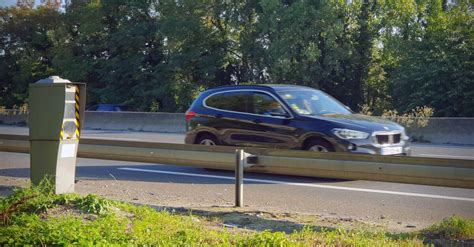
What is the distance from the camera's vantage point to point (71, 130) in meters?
7.58

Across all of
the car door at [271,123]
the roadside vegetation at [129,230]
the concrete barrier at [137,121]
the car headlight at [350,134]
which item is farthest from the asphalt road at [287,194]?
the concrete barrier at [137,121]

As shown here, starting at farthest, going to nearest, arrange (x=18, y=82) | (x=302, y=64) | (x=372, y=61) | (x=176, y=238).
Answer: (x=18, y=82), (x=372, y=61), (x=302, y=64), (x=176, y=238)

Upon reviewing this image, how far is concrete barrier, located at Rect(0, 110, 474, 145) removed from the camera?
1881 cm

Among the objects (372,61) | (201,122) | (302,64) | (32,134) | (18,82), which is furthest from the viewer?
(18,82)

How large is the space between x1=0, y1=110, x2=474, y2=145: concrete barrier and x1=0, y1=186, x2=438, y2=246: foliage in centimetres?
1396

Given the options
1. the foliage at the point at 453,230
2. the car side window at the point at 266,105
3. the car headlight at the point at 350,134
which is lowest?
the foliage at the point at 453,230

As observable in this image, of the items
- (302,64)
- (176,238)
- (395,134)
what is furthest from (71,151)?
(302,64)

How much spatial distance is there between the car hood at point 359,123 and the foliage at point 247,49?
64.1 ft

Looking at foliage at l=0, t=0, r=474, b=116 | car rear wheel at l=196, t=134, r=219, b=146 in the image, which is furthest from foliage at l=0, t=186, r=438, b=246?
foliage at l=0, t=0, r=474, b=116

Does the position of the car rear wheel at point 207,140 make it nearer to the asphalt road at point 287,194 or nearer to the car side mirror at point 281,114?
the asphalt road at point 287,194

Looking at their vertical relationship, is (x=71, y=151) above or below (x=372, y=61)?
below

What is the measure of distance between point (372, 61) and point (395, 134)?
26.7 meters

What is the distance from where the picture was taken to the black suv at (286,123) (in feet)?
34.1

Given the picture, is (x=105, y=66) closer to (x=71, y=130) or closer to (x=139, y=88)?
(x=139, y=88)
